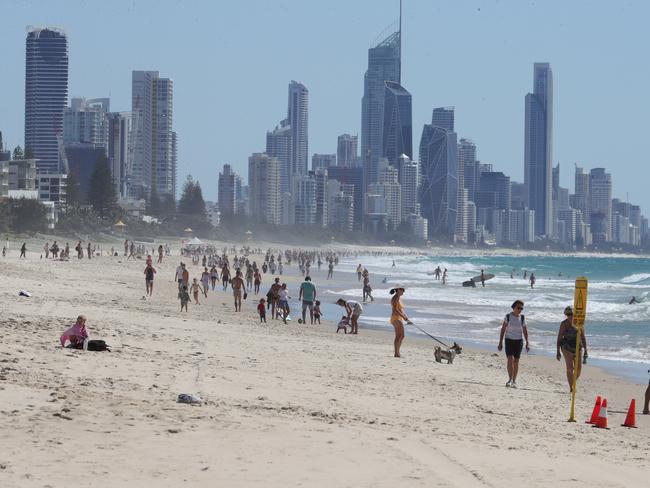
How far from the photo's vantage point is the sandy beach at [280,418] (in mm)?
7379

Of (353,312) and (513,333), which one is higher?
(513,333)

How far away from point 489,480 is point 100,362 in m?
5.96

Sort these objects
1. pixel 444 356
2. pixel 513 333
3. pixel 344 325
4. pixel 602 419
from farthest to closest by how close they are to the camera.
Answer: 1. pixel 344 325
2. pixel 444 356
3. pixel 513 333
4. pixel 602 419

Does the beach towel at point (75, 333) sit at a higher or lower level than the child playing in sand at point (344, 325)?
higher

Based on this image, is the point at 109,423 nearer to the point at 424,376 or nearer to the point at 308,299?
the point at 424,376

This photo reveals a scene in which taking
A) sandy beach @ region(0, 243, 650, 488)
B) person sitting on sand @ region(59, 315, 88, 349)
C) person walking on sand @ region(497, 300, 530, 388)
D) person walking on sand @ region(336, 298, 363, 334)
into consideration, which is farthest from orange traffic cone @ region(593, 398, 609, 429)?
person walking on sand @ region(336, 298, 363, 334)

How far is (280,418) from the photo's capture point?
9500 millimetres

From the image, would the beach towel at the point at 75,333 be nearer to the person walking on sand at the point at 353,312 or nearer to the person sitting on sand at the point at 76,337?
the person sitting on sand at the point at 76,337

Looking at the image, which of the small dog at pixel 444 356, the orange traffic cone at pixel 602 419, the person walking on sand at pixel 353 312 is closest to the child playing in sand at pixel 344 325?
the person walking on sand at pixel 353 312

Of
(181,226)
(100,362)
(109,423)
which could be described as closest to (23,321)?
(100,362)

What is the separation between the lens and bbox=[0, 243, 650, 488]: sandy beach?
7.38 metres

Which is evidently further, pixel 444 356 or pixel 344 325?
pixel 344 325

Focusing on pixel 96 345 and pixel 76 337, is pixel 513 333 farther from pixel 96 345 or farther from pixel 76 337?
pixel 76 337

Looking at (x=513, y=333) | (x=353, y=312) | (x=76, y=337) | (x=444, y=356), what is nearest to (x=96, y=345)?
(x=76, y=337)
